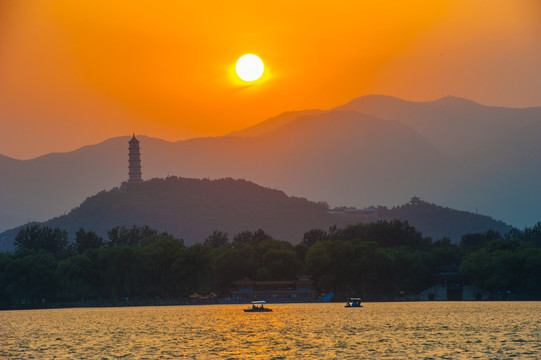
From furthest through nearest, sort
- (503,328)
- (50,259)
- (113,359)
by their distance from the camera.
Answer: (50,259), (503,328), (113,359)

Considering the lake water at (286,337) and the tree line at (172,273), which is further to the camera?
the tree line at (172,273)

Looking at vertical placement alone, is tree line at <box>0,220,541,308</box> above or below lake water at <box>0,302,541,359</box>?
above

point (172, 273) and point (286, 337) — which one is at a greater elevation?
point (172, 273)

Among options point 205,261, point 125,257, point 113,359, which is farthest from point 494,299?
point 113,359

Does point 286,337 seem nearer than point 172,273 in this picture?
Yes

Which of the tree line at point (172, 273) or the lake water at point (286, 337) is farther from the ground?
the tree line at point (172, 273)

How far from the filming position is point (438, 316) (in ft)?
429

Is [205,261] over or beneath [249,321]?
over

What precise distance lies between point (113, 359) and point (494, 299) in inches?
5289

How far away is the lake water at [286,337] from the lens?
76312mm

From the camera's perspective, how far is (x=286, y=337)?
9388 centimetres

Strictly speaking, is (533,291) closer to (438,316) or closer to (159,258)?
(438,316)

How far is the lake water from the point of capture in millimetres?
76312

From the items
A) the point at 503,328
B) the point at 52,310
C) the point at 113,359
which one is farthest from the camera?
the point at 52,310
